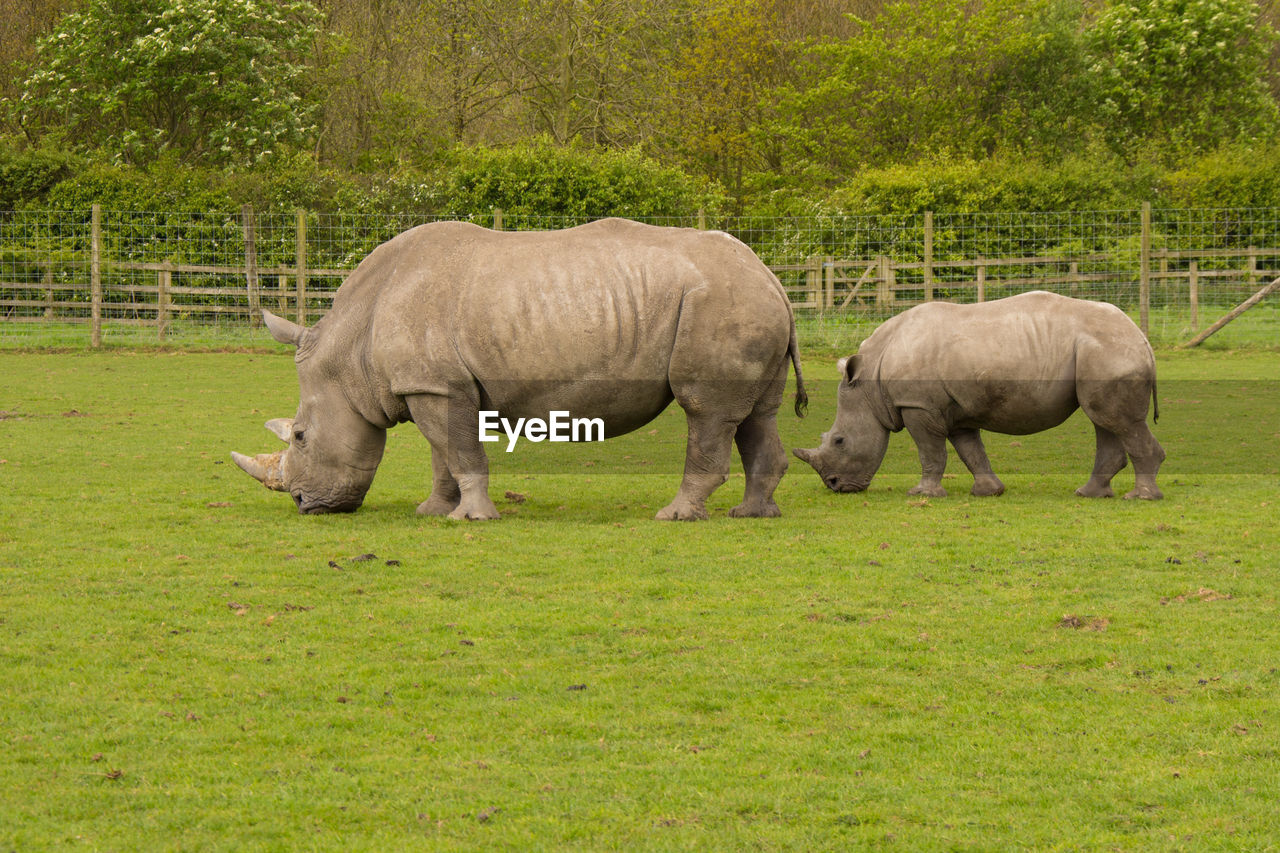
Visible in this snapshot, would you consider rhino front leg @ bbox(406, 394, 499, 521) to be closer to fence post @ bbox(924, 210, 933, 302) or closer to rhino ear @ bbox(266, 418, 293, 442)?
rhino ear @ bbox(266, 418, 293, 442)

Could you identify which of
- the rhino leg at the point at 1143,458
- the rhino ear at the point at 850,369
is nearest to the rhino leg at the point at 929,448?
the rhino ear at the point at 850,369

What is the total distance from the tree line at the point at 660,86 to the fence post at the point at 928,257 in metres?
4.04

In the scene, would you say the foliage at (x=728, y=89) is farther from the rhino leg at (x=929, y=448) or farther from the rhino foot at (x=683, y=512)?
the rhino foot at (x=683, y=512)

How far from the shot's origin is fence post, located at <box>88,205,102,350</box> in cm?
2538

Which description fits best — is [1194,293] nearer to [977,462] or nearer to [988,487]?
[977,462]

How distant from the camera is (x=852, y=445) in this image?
12.3 meters

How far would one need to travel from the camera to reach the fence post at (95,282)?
2538 cm

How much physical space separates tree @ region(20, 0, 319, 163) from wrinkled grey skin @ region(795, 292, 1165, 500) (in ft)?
78.0

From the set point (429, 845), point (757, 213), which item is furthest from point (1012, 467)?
point (757, 213)

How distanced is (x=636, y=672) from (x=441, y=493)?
16.0ft

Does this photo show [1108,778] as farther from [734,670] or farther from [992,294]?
[992,294]

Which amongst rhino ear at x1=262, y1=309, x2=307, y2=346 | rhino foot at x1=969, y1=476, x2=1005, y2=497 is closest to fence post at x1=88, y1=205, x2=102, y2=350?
rhino ear at x1=262, y1=309, x2=307, y2=346

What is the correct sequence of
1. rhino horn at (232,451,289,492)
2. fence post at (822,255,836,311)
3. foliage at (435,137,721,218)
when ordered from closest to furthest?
1. rhino horn at (232,451,289,492)
2. fence post at (822,255,836,311)
3. foliage at (435,137,721,218)

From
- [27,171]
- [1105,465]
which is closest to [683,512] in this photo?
[1105,465]
